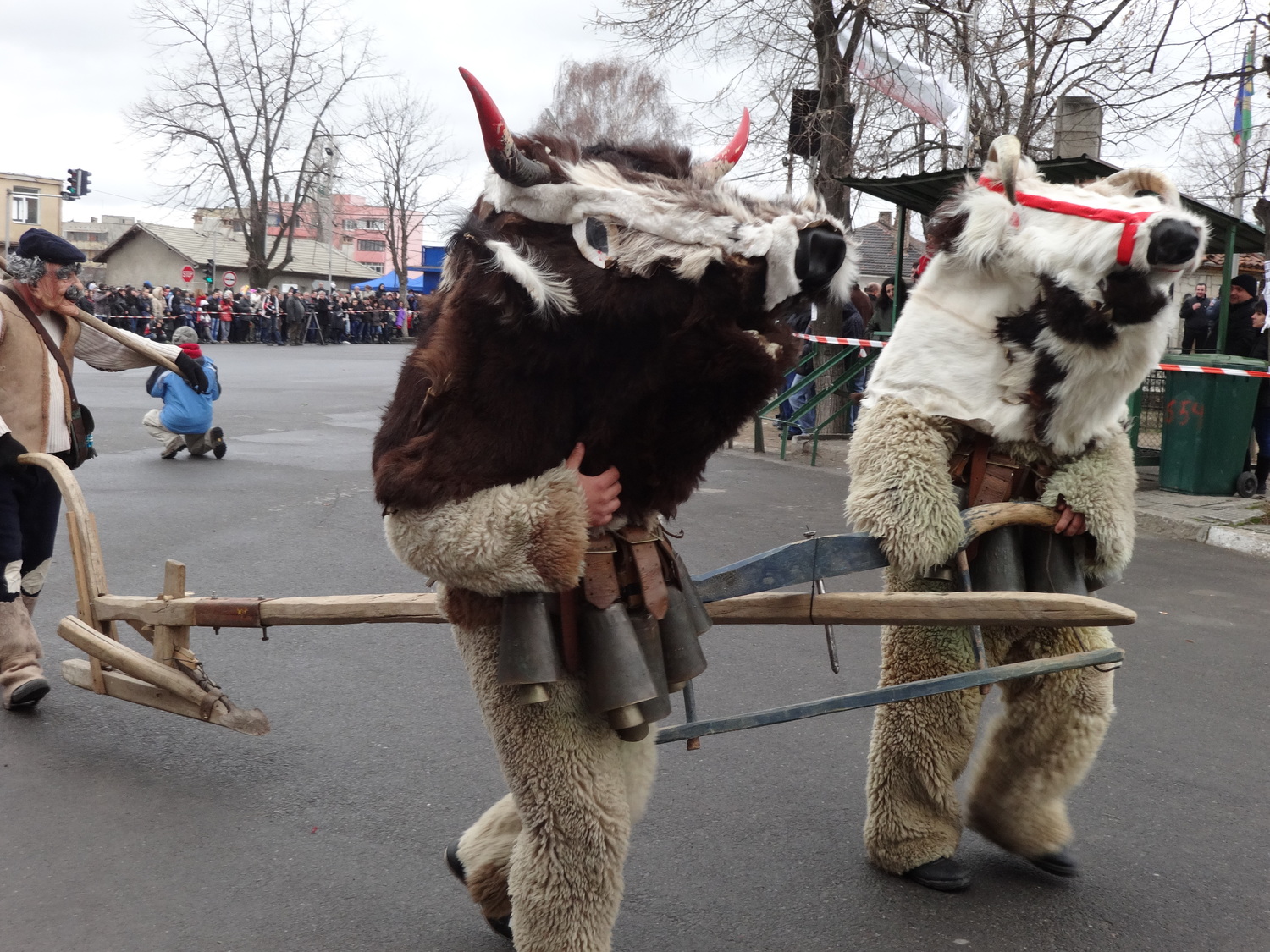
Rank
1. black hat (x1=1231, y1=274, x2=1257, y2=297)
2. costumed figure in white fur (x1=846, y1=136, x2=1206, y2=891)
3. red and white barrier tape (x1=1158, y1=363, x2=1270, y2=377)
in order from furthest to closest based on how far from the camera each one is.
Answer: black hat (x1=1231, y1=274, x2=1257, y2=297) → red and white barrier tape (x1=1158, y1=363, x2=1270, y2=377) → costumed figure in white fur (x1=846, y1=136, x2=1206, y2=891)

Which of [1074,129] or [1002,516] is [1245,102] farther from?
[1002,516]

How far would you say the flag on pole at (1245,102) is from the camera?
8.97 meters

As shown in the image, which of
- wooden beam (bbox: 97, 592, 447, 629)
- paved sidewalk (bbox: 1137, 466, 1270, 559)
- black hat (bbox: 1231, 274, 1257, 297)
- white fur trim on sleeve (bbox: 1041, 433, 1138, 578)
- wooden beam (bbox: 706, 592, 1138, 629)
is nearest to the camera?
wooden beam (bbox: 706, 592, 1138, 629)

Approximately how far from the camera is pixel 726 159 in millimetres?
2332

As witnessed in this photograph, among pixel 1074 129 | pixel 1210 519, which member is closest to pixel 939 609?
pixel 1210 519

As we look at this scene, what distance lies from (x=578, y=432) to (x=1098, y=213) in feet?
5.05

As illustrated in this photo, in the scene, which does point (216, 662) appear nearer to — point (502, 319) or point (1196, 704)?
point (502, 319)

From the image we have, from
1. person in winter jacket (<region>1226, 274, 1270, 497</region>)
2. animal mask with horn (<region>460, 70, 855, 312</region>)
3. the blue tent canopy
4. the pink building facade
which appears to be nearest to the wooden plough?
animal mask with horn (<region>460, 70, 855, 312</region>)

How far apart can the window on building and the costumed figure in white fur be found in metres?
65.9

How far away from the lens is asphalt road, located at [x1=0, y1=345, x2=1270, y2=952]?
120 inches

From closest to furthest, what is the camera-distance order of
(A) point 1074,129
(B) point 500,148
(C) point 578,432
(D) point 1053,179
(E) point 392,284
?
(B) point 500,148, (C) point 578,432, (D) point 1053,179, (A) point 1074,129, (E) point 392,284

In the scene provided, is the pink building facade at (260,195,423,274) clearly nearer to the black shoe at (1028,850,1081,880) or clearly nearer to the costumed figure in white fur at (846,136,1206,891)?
the costumed figure in white fur at (846,136,1206,891)

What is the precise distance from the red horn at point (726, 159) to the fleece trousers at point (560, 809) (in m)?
1.01

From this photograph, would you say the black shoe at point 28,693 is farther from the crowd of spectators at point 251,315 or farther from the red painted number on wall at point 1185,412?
the crowd of spectators at point 251,315
